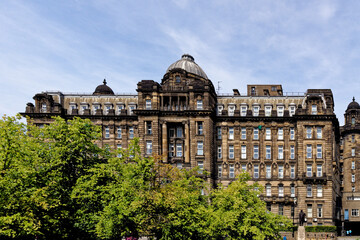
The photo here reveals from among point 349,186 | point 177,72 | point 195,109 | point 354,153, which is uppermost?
point 177,72

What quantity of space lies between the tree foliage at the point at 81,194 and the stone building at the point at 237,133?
1526 inches

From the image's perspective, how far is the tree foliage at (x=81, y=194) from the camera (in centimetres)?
4624

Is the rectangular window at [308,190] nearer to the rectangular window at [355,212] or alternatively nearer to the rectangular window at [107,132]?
the rectangular window at [355,212]

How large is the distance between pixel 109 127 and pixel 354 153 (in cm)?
7631

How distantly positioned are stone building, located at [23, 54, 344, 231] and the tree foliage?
38767 mm

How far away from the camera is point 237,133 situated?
9850 cm

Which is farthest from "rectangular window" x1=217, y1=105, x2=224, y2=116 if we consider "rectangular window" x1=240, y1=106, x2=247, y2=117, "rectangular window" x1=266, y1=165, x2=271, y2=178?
"rectangular window" x1=266, y1=165, x2=271, y2=178

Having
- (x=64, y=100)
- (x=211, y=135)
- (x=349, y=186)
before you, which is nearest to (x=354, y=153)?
(x=349, y=186)

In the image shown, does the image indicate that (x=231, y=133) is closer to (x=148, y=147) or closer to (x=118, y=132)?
(x=148, y=147)

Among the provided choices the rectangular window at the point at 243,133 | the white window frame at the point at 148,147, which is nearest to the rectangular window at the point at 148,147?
the white window frame at the point at 148,147

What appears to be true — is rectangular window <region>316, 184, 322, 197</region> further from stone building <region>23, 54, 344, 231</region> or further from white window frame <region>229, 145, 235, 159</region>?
white window frame <region>229, 145, 235, 159</region>

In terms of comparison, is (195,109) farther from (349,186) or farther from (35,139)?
(349,186)

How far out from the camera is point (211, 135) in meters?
95.9

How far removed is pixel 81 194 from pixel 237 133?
52885mm
